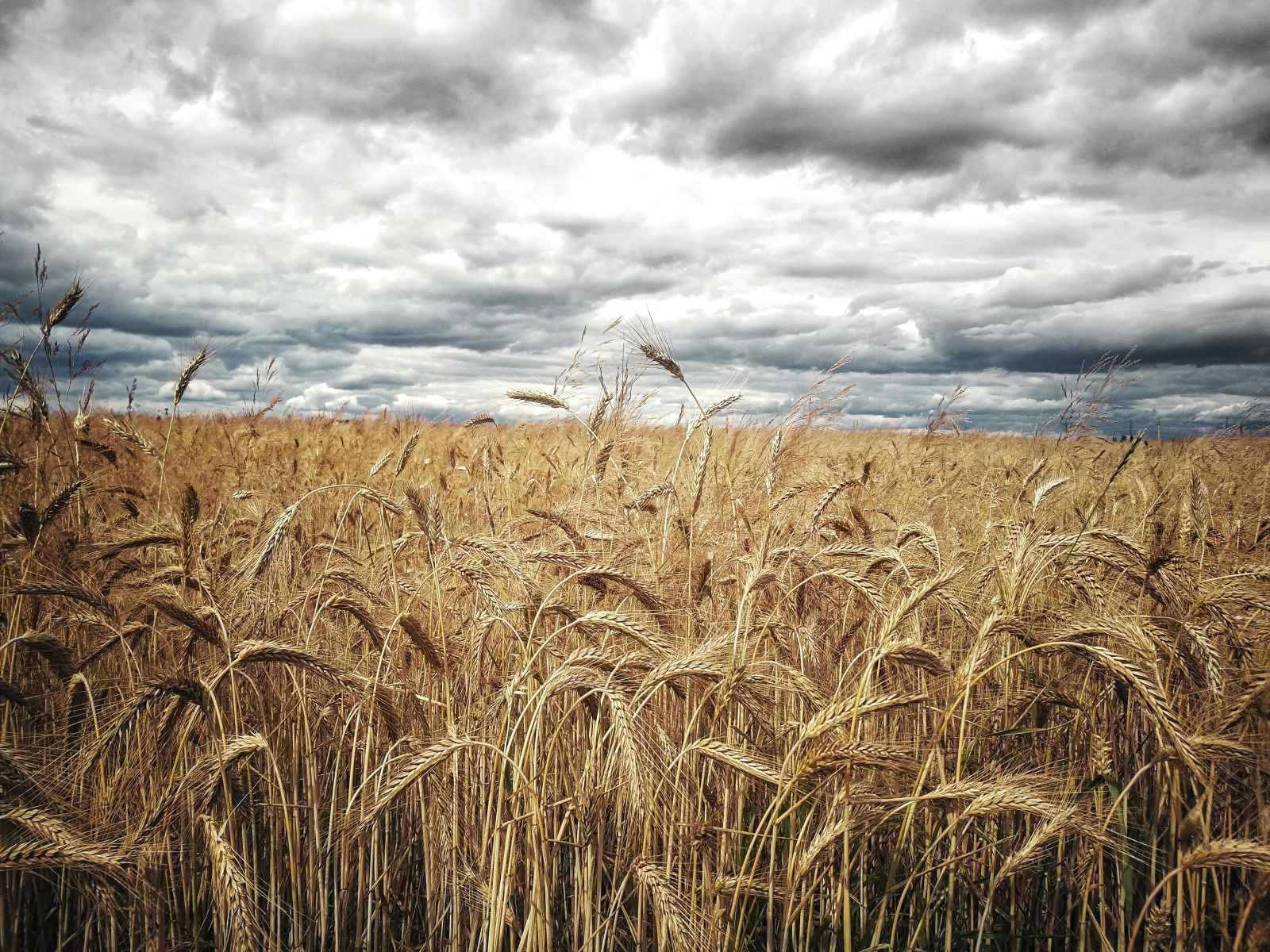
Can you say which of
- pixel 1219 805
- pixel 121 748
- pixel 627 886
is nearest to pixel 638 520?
pixel 627 886

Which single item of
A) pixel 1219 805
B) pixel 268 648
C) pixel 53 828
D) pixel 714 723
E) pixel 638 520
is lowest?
pixel 1219 805

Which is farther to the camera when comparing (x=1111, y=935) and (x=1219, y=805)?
(x=1219, y=805)

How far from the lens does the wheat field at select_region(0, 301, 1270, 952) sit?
62.6 inches

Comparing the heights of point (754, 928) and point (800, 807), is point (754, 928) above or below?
below

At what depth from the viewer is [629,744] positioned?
55.9 inches

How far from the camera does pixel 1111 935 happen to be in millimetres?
2088

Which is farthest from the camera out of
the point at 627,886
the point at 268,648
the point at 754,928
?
the point at 627,886

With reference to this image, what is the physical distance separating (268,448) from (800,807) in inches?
304

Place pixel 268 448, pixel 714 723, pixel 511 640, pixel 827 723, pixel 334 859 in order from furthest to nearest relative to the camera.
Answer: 1. pixel 268 448
2. pixel 511 640
3. pixel 334 859
4. pixel 714 723
5. pixel 827 723

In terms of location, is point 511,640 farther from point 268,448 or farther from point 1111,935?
point 268,448

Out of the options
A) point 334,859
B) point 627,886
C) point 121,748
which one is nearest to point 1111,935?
point 627,886

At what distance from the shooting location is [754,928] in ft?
6.22

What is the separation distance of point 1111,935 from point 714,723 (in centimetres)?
171

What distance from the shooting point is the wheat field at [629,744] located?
159cm
